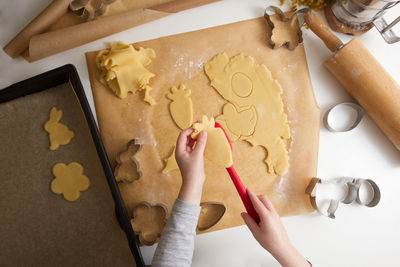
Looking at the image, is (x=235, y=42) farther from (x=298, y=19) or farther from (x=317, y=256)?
(x=317, y=256)

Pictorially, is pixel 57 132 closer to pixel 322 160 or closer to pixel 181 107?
pixel 181 107

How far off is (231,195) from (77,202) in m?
0.42

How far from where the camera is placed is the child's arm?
606mm

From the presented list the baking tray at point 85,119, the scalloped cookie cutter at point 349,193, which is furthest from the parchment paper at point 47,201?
the scalloped cookie cutter at point 349,193

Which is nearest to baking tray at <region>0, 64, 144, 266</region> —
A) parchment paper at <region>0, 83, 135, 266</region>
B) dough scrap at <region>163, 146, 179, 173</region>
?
parchment paper at <region>0, 83, 135, 266</region>

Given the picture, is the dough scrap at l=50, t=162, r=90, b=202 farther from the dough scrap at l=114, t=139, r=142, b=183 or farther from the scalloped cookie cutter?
Answer: the scalloped cookie cutter

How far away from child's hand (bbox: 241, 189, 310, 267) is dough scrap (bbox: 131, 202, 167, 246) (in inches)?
9.6

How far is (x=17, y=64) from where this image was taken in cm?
82

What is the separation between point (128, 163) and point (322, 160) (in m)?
0.56

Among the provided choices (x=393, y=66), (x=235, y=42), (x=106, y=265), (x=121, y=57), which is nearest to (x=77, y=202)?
(x=106, y=265)

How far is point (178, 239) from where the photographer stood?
608 mm

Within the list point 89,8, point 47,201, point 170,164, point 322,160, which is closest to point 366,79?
point 322,160

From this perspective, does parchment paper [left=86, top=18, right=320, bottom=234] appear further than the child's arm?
Yes

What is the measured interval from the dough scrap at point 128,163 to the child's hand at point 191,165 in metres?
0.20
